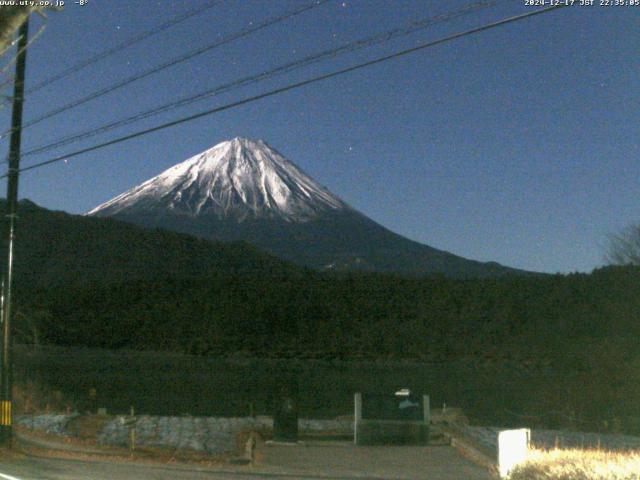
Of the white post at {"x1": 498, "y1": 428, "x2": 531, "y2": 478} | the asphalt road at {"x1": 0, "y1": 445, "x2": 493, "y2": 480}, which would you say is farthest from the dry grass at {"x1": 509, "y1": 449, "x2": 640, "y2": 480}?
the asphalt road at {"x1": 0, "y1": 445, "x2": 493, "y2": 480}

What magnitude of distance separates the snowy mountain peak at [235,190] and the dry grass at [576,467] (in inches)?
5172

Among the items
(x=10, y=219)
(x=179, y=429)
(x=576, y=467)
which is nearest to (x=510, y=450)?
(x=576, y=467)

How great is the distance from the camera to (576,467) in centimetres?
1051

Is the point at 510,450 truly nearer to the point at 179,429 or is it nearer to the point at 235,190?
the point at 179,429

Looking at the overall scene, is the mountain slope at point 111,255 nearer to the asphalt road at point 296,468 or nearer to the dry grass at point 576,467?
the asphalt road at point 296,468

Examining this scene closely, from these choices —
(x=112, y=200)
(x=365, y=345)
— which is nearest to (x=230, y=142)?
(x=112, y=200)

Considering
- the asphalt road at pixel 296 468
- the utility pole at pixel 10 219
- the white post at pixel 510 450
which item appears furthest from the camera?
the utility pole at pixel 10 219

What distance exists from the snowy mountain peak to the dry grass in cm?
13138

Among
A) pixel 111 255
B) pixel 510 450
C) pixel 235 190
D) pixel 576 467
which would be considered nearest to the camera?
pixel 576 467

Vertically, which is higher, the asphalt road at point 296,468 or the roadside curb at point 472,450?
the roadside curb at point 472,450

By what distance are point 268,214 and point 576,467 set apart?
137 metres

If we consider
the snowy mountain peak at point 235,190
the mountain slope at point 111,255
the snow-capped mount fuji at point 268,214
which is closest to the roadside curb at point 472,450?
the mountain slope at point 111,255

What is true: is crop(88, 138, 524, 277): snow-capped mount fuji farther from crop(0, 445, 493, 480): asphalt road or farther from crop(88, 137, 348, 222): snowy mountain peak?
crop(0, 445, 493, 480): asphalt road

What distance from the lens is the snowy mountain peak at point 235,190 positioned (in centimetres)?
14600
